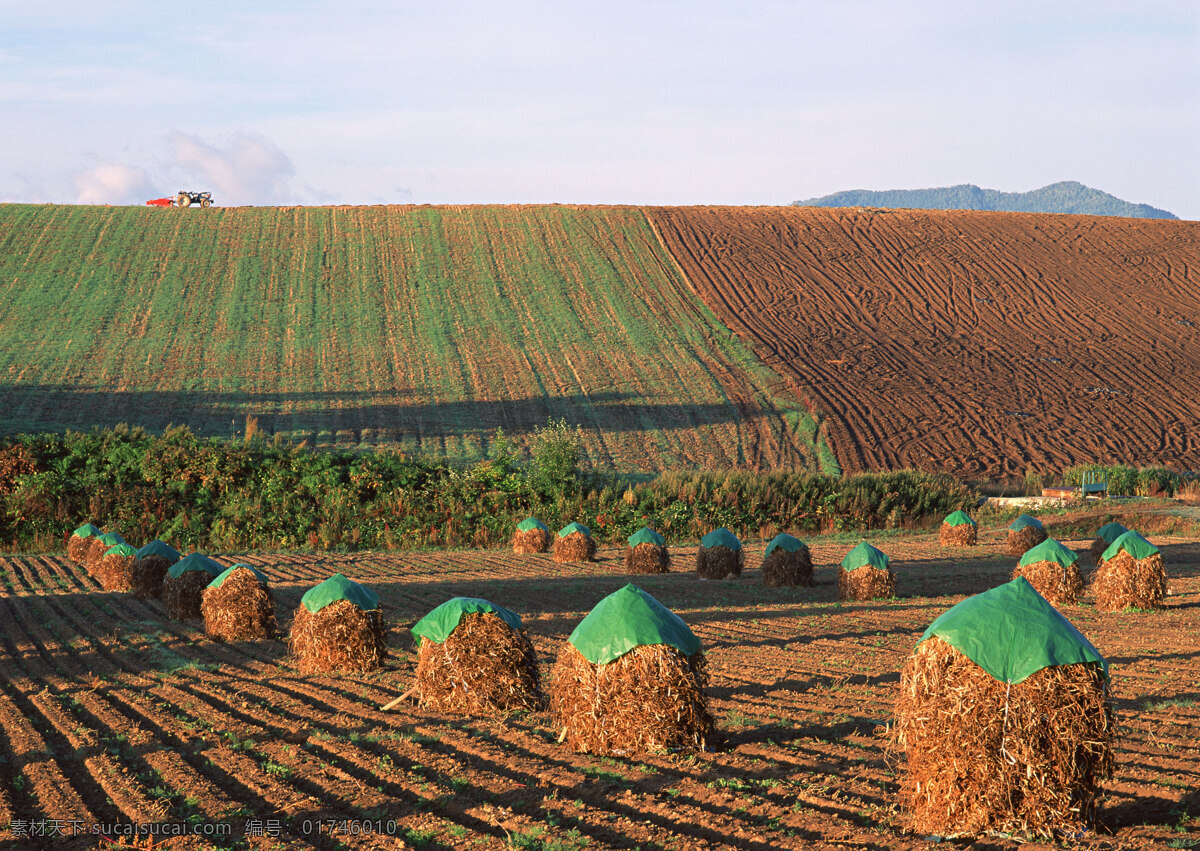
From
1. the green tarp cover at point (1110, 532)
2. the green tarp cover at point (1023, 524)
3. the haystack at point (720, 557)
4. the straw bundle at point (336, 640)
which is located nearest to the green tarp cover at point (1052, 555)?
the green tarp cover at point (1110, 532)

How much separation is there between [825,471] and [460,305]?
2206 centimetres

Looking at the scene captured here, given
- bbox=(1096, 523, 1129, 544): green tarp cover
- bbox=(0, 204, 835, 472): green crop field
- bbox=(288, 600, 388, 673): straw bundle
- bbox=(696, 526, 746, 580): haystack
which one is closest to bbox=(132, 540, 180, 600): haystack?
bbox=(288, 600, 388, 673): straw bundle

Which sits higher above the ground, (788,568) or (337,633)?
(337,633)

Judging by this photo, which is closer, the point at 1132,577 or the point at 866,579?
the point at 1132,577

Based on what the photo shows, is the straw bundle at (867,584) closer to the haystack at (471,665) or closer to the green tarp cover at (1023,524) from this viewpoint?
the green tarp cover at (1023,524)

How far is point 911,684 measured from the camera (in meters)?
→ 6.57

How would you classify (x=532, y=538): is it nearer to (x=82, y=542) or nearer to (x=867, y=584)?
(x=867, y=584)

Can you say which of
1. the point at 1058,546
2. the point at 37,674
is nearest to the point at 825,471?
the point at 1058,546

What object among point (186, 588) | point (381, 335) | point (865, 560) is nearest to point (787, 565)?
point (865, 560)

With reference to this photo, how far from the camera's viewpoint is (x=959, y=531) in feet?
85.1

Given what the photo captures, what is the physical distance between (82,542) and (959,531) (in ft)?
69.9

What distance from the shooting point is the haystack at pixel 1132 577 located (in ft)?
54.6

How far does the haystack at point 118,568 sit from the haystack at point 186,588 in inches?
119

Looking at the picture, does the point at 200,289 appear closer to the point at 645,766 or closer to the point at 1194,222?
the point at 645,766
